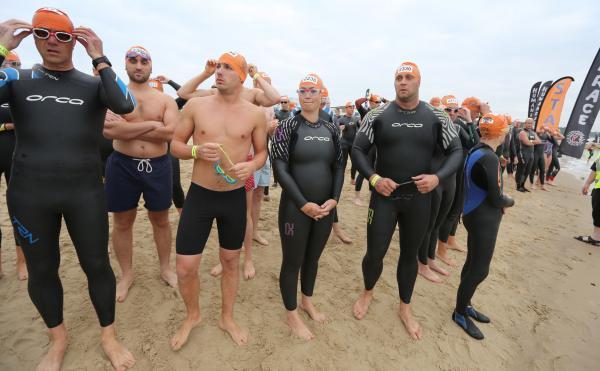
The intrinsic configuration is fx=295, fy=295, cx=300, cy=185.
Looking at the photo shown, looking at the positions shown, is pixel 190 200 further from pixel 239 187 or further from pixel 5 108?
pixel 5 108

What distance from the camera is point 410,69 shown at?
9.45 ft

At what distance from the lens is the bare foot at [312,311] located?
10.6 feet

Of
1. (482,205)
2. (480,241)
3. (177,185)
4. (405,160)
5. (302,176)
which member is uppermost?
(405,160)

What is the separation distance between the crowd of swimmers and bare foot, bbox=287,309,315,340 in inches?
0.9

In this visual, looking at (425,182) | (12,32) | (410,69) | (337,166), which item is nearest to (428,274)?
(425,182)

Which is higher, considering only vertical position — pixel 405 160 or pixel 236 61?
pixel 236 61

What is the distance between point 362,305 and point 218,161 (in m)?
2.32

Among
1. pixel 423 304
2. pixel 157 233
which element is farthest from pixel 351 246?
pixel 157 233

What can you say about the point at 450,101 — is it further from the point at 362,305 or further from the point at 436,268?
the point at 362,305

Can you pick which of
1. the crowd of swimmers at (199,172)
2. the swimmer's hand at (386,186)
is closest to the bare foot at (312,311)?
the crowd of swimmers at (199,172)

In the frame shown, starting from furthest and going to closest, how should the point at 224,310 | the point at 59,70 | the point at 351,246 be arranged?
the point at 351,246 < the point at 224,310 < the point at 59,70

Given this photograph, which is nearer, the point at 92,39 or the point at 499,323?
the point at 92,39

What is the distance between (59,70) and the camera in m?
2.15

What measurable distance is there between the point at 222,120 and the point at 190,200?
75 cm
